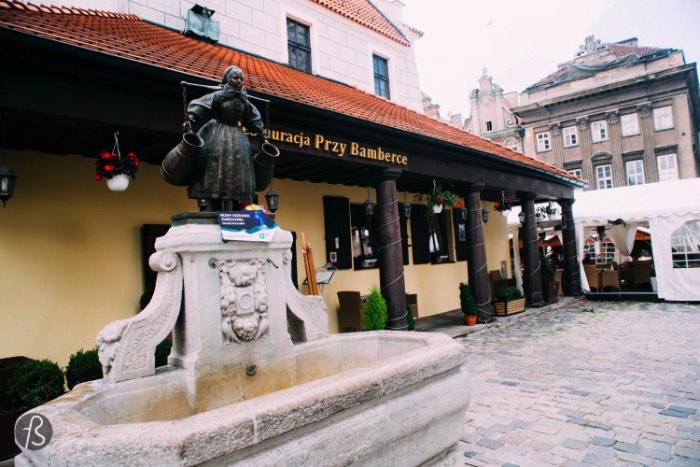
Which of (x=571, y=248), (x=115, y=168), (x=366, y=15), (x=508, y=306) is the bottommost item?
(x=508, y=306)

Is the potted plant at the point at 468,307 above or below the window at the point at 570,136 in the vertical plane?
below

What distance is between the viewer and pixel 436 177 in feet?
29.5

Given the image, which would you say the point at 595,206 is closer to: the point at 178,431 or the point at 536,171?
the point at 536,171

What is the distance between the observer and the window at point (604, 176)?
2708 cm

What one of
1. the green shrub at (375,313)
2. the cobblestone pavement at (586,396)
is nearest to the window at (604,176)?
the cobblestone pavement at (586,396)

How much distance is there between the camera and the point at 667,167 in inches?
994

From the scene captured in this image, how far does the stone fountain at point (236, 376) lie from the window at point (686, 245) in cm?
1238

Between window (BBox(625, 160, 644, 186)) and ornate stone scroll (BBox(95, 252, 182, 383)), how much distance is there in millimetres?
29785

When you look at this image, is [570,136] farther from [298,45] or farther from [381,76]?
[298,45]

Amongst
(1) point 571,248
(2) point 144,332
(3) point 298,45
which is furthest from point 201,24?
(1) point 571,248

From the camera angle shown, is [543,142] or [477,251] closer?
[477,251]

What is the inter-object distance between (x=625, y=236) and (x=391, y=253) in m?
11.2

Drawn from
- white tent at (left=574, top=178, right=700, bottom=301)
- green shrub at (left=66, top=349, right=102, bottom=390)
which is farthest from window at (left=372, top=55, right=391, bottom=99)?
green shrub at (left=66, top=349, right=102, bottom=390)

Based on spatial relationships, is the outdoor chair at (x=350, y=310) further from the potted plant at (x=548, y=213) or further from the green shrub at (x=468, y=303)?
the potted plant at (x=548, y=213)
